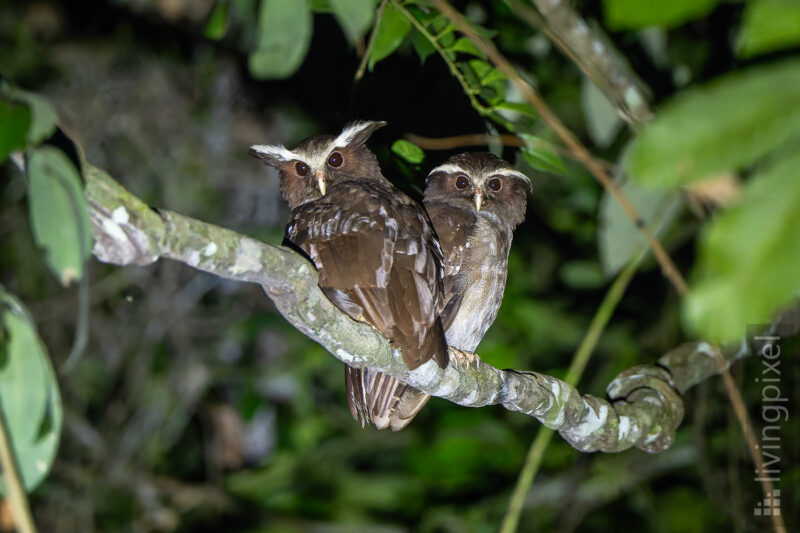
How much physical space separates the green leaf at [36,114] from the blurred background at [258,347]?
230cm

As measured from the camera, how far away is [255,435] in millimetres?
6137

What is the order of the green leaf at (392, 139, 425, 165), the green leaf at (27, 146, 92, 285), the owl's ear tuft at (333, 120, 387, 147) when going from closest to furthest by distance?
→ the green leaf at (27, 146, 92, 285) < the owl's ear tuft at (333, 120, 387, 147) < the green leaf at (392, 139, 425, 165)

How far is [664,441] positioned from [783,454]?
7.08 feet

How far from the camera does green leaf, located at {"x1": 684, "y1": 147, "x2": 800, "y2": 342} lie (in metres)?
0.66

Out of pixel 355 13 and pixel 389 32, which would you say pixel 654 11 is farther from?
pixel 389 32

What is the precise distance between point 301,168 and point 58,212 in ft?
7.01

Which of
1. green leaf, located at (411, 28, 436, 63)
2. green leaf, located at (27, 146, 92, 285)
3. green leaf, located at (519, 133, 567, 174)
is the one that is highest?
green leaf, located at (411, 28, 436, 63)

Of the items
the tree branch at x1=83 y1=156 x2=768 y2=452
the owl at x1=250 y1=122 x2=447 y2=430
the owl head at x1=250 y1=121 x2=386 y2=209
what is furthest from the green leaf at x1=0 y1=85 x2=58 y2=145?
the owl head at x1=250 y1=121 x2=386 y2=209

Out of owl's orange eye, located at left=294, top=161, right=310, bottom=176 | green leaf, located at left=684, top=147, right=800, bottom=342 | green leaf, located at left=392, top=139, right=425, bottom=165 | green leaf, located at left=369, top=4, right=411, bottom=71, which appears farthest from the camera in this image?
owl's orange eye, located at left=294, top=161, right=310, bottom=176

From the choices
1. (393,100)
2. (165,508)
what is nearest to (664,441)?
(393,100)

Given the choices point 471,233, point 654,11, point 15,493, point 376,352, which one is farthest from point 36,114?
point 471,233

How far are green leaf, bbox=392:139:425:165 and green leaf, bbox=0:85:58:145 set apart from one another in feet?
6.11

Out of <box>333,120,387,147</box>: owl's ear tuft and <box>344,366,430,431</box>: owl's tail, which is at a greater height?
→ <box>333,120,387,147</box>: owl's ear tuft

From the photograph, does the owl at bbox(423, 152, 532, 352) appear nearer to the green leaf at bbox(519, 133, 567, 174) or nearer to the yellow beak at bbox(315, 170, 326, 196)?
the yellow beak at bbox(315, 170, 326, 196)
